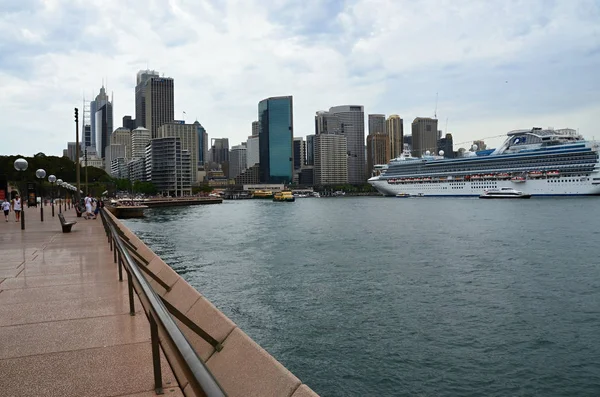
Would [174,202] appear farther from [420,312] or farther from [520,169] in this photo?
[420,312]

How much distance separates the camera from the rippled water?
10.6m

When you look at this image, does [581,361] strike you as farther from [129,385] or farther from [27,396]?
[27,396]

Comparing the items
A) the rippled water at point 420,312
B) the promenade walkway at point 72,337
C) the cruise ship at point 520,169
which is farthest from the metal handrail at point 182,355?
the cruise ship at point 520,169

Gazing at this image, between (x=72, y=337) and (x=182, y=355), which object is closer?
(x=182, y=355)

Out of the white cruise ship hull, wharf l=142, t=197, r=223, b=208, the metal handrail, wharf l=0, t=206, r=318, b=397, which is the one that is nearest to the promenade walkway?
wharf l=0, t=206, r=318, b=397

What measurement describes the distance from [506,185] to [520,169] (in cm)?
502

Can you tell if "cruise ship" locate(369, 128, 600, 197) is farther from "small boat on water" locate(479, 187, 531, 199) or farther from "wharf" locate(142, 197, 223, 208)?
"wharf" locate(142, 197, 223, 208)

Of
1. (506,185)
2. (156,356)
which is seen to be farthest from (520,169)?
(156,356)

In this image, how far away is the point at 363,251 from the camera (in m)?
30.2

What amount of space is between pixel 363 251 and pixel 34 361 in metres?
25.9

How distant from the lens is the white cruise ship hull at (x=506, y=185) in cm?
11388

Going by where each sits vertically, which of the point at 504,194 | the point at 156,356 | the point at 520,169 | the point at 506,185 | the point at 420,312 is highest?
the point at 520,169

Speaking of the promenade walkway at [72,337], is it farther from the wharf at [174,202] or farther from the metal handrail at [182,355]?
the wharf at [174,202]

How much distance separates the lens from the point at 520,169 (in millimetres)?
122562
